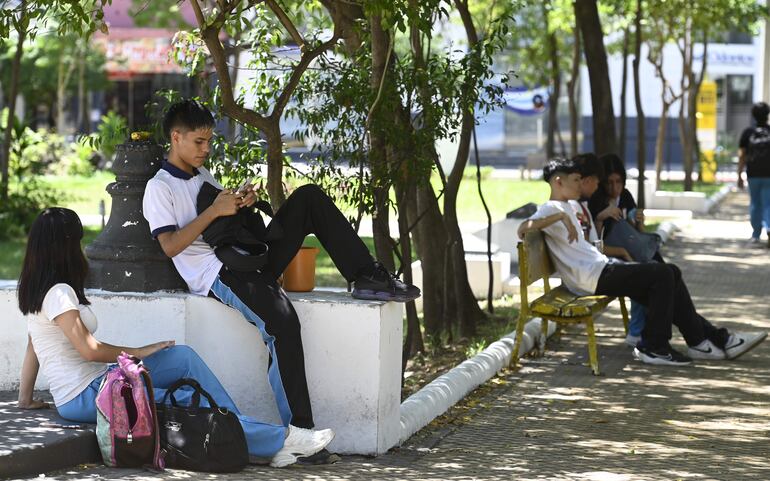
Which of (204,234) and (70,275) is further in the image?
(204,234)

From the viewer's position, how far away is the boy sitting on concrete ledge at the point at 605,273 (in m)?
8.88

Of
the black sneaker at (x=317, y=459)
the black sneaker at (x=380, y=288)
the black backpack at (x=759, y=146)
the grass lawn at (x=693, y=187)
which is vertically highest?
the black backpack at (x=759, y=146)

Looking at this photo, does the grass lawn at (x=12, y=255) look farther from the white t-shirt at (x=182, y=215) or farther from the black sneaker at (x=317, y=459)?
the black sneaker at (x=317, y=459)

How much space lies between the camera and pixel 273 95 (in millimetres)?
8500

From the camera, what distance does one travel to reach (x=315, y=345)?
6281mm

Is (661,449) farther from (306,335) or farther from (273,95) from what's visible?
(273,95)

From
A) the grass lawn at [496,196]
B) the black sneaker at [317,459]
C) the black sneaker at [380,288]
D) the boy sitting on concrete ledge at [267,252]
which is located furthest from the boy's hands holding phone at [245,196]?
the grass lawn at [496,196]

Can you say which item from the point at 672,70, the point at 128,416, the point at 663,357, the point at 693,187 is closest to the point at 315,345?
the point at 128,416

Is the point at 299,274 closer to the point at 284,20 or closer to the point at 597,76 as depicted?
the point at 284,20

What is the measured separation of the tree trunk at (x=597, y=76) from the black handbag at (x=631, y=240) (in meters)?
4.36

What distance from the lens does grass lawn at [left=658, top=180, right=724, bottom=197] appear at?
29062mm

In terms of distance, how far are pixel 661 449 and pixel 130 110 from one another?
4640cm

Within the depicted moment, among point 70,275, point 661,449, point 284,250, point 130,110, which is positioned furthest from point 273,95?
point 130,110

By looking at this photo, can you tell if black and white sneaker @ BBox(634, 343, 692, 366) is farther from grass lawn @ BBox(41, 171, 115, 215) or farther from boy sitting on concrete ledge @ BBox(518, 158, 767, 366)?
grass lawn @ BBox(41, 171, 115, 215)
